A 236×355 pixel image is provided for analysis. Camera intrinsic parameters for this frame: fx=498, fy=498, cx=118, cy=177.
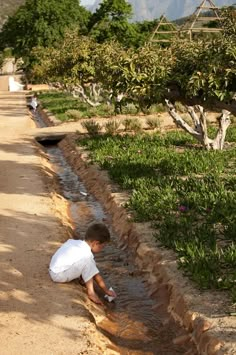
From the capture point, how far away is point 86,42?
25531mm

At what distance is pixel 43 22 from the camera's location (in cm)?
5788

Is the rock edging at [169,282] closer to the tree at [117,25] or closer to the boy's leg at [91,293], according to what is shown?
the boy's leg at [91,293]

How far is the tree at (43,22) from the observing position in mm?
57550

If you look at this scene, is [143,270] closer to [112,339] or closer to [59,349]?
[112,339]

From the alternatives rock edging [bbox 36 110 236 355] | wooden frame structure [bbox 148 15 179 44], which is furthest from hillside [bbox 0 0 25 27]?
rock edging [bbox 36 110 236 355]

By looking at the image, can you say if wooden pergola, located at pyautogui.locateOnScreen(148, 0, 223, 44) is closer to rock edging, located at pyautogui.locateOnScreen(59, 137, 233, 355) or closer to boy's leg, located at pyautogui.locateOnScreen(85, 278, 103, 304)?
rock edging, located at pyautogui.locateOnScreen(59, 137, 233, 355)

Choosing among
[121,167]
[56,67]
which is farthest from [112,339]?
[56,67]

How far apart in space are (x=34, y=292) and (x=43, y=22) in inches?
2182

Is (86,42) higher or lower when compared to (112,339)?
higher

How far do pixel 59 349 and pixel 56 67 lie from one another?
23.9 m

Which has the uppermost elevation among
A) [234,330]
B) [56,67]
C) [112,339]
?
[56,67]

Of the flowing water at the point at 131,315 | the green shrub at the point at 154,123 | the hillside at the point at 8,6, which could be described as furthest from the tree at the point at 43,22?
the hillside at the point at 8,6

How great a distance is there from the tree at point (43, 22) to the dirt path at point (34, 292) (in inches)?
1906

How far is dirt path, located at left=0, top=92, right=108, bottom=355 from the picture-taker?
5.47 m
